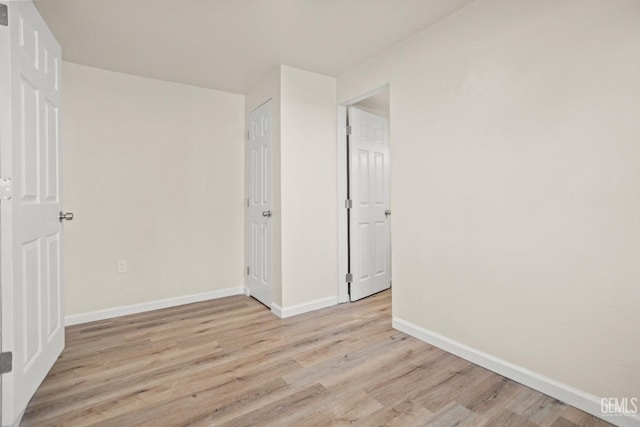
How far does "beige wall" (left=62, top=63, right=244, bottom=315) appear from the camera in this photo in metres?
2.75


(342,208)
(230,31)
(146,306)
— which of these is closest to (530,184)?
(342,208)

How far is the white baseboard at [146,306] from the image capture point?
8.97 ft

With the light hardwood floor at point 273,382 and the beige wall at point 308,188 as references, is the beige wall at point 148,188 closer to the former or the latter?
the light hardwood floor at point 273,382

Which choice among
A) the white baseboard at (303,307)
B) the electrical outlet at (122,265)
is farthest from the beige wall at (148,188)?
the white baseboard at (303,307)

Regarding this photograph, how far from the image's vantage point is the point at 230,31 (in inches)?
88.3

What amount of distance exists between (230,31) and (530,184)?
2.20 m

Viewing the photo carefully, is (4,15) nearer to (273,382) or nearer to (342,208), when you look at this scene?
(273,382)

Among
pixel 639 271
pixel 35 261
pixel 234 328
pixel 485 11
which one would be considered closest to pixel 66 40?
pixel 35 261

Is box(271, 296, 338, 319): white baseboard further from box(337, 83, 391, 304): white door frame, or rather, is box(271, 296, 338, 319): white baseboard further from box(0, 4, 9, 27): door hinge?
box(0, 4, 9, 27): door hinge

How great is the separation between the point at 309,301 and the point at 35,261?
202 centimetres

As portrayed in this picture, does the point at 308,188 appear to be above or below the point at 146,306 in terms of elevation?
above

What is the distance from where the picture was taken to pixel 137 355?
7.06 ft

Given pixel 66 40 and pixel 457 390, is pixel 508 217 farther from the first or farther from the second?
pixel 66 40

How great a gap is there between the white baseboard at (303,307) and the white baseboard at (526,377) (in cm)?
91
